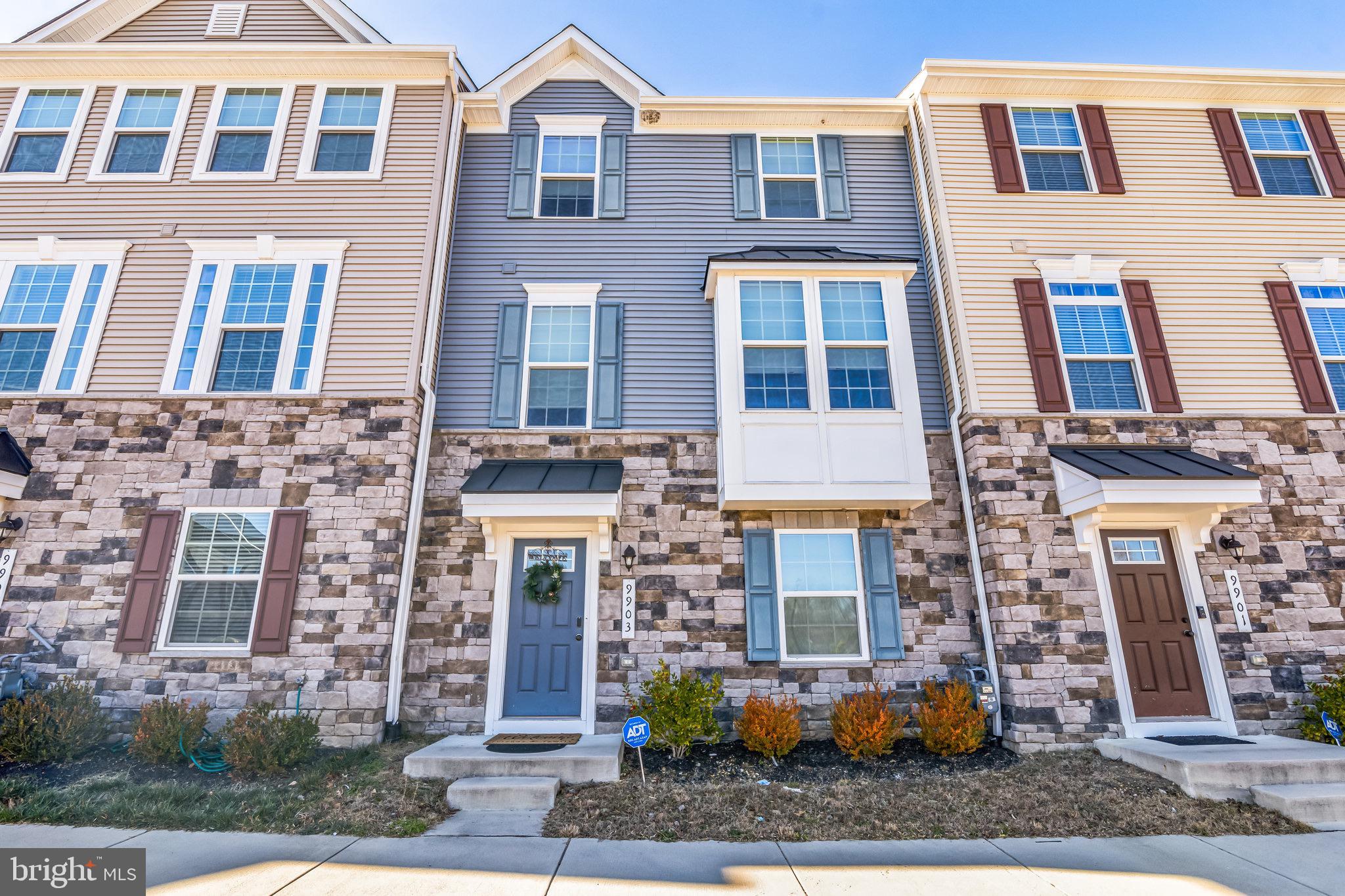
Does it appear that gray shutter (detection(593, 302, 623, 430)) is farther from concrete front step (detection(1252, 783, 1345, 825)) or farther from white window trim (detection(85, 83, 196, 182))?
concrete front step (detection(1252, 783, 1345, 825))

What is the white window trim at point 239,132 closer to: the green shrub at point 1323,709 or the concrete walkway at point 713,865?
the concrete walkway at point 713,865

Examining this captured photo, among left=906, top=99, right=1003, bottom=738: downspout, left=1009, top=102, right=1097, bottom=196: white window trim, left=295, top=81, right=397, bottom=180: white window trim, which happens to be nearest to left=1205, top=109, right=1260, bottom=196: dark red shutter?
left=1009, top=102, right=1097, bottom=196: white window trim

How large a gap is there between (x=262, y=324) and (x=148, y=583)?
331 cm

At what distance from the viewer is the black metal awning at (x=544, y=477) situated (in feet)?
23.3

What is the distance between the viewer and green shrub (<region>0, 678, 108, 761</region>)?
5914 millimetres

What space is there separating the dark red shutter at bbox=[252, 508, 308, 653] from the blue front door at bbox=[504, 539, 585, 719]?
7.82 ft

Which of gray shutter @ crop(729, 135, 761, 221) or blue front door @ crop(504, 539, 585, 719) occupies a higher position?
gray shutter @ crop(729, 135, 761, 221)

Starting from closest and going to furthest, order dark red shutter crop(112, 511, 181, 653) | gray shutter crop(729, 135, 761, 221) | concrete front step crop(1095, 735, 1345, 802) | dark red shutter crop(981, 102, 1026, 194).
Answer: concrete front step crop(1095, 735, 1345, 802) < dark red shutter crop(112, 511, 181, 653) < dark red shutter crop(981, 102, 1026, 194) < gray shutter crop(729, 135, 761, 221)

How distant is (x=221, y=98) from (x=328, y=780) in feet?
30.4

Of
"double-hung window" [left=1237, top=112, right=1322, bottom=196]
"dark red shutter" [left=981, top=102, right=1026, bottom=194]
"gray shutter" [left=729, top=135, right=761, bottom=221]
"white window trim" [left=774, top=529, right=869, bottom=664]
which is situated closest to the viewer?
"white window trim" [left=774, top=529, right=869, bottom=664]

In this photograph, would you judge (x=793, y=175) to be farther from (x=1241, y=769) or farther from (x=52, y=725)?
(x=52, y=725)

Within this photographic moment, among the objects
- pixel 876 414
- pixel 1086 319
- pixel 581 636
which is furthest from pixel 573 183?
pixel 1086 319

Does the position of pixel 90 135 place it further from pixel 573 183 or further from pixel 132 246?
pixel 573 183

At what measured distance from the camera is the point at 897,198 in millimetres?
9453
